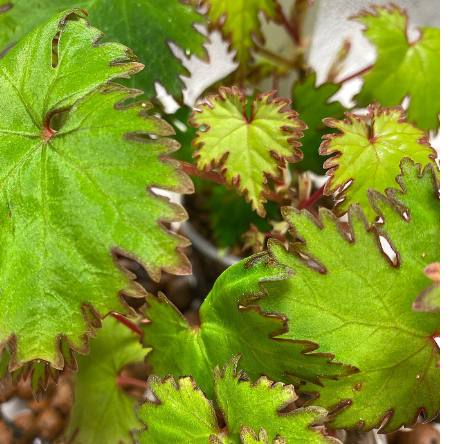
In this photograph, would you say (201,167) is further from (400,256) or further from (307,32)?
(307,32)

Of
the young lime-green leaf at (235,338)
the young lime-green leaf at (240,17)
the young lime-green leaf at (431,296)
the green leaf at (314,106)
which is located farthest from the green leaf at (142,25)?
the young lime-green leaf at (431,296)

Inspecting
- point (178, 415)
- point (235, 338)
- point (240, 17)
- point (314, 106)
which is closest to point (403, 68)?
point (314, 106)

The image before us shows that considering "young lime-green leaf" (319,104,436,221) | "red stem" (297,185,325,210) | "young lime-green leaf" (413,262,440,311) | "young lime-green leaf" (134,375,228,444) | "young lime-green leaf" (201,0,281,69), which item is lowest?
"young lime-green leaf" (134,375,228,444)

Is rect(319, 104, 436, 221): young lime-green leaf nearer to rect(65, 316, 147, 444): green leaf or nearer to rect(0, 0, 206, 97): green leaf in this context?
rect(0, 0, 206, 97): green leaf

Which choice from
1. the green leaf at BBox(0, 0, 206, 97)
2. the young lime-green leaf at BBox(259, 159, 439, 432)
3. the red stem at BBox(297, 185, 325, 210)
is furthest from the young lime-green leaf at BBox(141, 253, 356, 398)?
the green leaf at BBox(0, 0, 206, 97)

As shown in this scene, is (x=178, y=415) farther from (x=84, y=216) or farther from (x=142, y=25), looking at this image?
(x=142, y=25)

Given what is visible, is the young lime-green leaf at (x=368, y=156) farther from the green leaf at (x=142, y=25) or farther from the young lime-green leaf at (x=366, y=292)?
the green leaf at (x=142, y=25)
